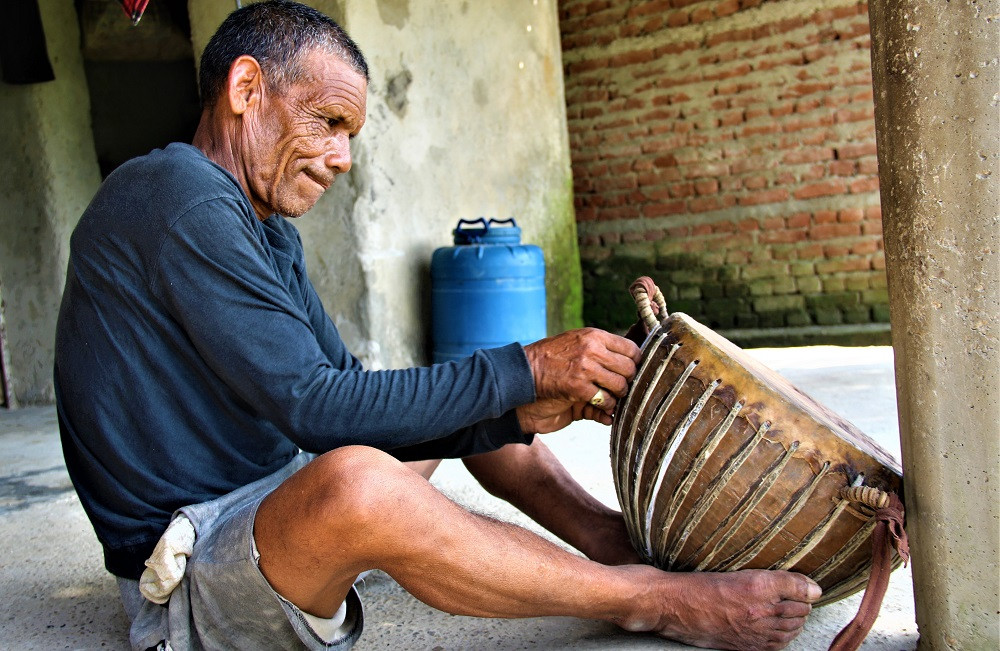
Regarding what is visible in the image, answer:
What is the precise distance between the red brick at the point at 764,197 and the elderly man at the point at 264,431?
4.88 metres

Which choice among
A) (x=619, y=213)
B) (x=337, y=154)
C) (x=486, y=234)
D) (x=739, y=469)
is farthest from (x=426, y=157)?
(x=739, y=469)

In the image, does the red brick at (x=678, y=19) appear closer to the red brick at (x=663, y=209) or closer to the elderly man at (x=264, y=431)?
the red brick at (x=663, y=209)

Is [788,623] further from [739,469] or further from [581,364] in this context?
[581,364]

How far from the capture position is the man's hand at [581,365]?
4.77ft

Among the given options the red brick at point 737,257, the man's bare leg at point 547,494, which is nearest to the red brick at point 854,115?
the red brick at point 737,257

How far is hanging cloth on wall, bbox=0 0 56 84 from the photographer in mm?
4461

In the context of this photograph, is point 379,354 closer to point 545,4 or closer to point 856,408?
point 856,408

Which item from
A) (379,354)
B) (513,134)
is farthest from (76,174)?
(513,134)

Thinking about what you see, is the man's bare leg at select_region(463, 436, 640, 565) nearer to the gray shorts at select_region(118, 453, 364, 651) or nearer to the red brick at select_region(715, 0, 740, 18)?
the gray shorts at select_region(118, 453, 364, 651)

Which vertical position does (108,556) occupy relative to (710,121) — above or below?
below

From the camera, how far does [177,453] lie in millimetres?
1425

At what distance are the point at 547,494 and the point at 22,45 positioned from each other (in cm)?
405

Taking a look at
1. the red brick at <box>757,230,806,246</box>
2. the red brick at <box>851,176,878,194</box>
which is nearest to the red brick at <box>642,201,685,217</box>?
the red brick at <box>757,230,806,246</box>

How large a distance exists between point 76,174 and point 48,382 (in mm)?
1141
